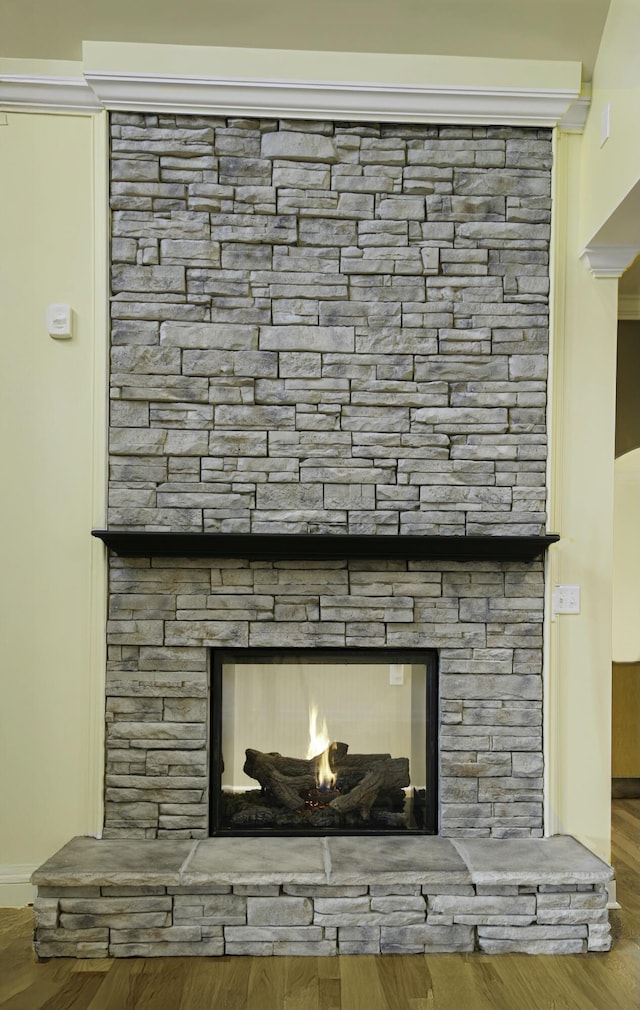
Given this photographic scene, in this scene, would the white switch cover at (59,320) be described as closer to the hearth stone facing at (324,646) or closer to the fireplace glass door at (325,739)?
the hearth stone facing at (324,646)

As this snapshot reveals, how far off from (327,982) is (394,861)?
406 mm

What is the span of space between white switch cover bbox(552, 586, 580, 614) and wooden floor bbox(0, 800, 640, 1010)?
3.52 ft

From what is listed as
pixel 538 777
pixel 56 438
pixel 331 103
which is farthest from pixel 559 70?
pixel 538 777

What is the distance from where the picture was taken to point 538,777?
2.81 metres

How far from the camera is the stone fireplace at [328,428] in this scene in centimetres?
278

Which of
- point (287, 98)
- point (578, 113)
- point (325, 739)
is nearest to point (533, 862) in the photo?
point (325, 739)

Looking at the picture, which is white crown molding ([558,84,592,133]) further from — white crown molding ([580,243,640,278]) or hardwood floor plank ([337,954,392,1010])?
hardwood floor plank ([337,954,392,1010])

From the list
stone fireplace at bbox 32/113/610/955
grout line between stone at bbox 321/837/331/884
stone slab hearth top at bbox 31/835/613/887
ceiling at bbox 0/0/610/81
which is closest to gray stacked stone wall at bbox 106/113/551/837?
stone fireplace at bbox 32/113/610/955

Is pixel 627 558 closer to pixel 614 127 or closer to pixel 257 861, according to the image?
pixel 614 127

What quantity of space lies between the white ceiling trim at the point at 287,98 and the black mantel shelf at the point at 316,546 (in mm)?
1466

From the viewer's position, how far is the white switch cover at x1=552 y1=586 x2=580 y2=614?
284 cm

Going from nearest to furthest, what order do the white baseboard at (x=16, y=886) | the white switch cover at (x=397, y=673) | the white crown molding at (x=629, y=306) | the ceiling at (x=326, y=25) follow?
the ceiling at (x=326, y=25), the white baseboard at (x=16, y=886), the white switch cover at (x=397, y=673), the white crown molding at (x=629, y=306)

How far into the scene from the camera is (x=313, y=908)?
8.07 ft

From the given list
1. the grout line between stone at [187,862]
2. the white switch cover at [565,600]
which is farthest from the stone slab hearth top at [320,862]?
the white switch cover at [565,600]
